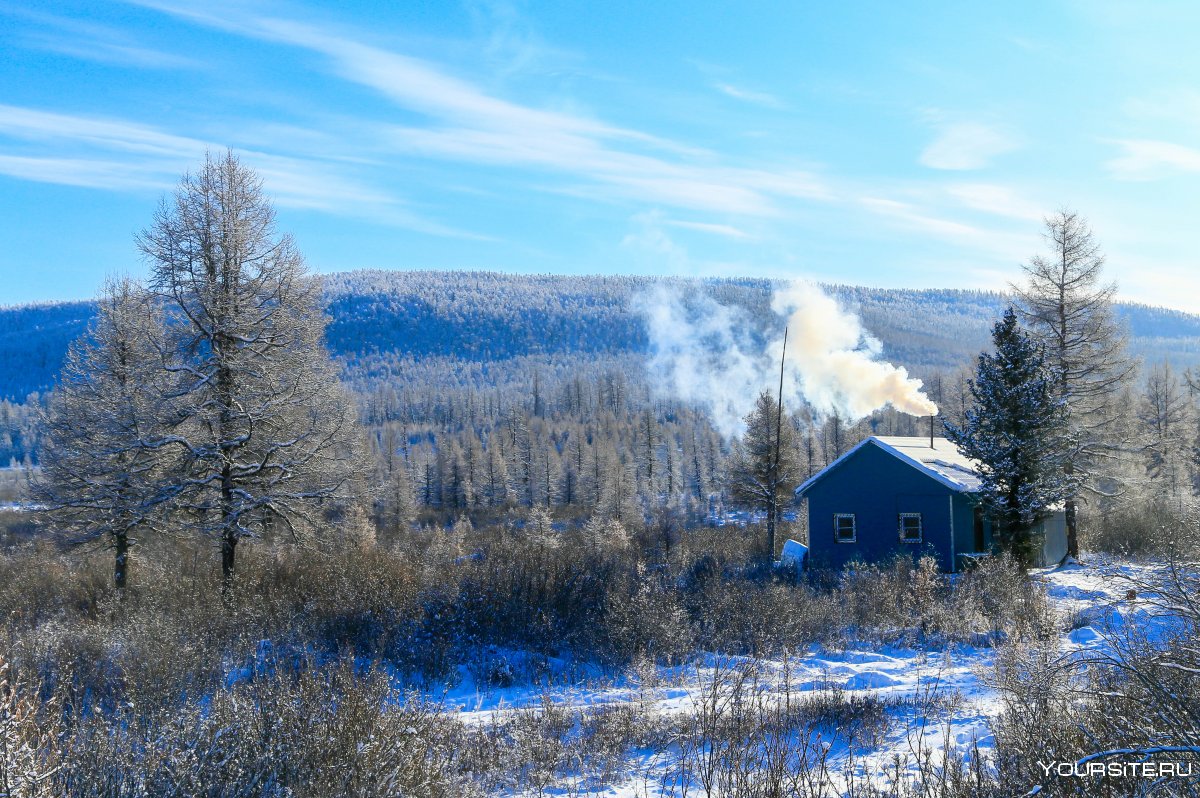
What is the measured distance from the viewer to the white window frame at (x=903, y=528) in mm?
25328

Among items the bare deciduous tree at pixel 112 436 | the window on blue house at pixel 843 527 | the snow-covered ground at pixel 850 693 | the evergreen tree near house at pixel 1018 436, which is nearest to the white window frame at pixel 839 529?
the window on blue house at pixel 843 527

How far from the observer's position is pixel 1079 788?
4.12 metres

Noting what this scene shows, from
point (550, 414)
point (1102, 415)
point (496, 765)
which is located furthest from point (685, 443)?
point (496, 765)

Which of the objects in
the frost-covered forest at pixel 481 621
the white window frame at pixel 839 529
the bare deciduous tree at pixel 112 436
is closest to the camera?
the frost-covered forest at pixel 481 621

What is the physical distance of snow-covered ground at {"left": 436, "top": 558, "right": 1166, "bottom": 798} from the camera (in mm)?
6539

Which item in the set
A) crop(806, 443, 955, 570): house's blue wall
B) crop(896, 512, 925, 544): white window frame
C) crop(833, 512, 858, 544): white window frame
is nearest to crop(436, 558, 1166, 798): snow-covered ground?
crop(806, 443, 955, 570): house's blue wall

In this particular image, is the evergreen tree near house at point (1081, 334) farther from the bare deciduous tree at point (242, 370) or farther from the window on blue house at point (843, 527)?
the bare deciduous tree at point (242, 370)

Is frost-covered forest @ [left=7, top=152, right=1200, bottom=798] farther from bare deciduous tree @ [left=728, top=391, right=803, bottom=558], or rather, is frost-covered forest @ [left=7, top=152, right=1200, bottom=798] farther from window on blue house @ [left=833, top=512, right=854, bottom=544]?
bare deciduous tree @ [left=728, top=391, right=803, bottom=558]

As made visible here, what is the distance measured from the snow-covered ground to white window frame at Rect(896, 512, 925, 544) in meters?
11.4

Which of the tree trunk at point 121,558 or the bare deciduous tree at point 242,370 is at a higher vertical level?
the bare deciduous tree at point 242,370

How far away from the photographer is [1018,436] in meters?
21.2

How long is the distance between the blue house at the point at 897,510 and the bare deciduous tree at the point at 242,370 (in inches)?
722

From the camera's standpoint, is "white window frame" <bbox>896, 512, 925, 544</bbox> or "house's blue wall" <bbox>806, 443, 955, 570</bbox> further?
"white window frame" <bbox>896, 512, 925, 544</bbox>

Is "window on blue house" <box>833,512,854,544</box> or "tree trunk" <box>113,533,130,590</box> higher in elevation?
"tree trunk" <box>113,533,130,590</box>
